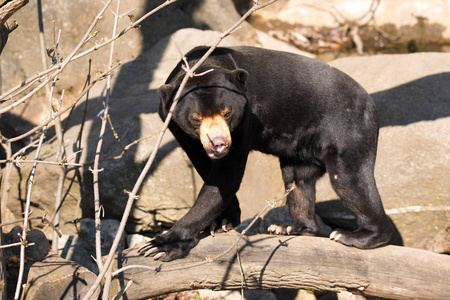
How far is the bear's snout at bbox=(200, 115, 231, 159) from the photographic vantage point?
3.93m

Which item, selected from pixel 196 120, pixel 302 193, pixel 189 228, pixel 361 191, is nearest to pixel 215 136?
pixel 196 120

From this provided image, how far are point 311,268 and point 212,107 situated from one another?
1.52m

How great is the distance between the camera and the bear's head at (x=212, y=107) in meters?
3.98

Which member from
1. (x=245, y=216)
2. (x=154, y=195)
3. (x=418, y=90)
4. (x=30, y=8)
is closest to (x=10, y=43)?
(x=30, y=8)

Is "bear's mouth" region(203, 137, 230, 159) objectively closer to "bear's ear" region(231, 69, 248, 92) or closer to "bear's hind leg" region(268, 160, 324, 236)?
"bear's ear" region(231, 69, 248, 92)

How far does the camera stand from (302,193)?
5594 mm

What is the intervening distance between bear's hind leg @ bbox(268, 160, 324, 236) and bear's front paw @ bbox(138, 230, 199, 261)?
162cm

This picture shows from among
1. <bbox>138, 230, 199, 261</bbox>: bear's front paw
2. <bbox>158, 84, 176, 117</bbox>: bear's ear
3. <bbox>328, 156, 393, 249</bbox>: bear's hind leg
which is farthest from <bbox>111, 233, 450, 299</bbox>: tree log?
<bbox>158, 84, 176, 117</bbox>: bear's ear

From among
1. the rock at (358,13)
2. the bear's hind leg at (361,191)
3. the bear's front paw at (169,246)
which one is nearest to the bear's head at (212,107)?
the bear's front paw at (169,246)

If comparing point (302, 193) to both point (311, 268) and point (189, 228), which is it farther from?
point (189, 228)

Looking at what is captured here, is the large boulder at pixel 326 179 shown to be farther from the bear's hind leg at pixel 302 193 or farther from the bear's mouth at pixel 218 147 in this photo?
the bear's mouth at pixel 218 147

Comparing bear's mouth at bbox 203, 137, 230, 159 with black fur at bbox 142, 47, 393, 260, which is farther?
black fur at bbox 142, 47, 393, 260

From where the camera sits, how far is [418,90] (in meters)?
7.21

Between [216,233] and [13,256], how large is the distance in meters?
1.66
